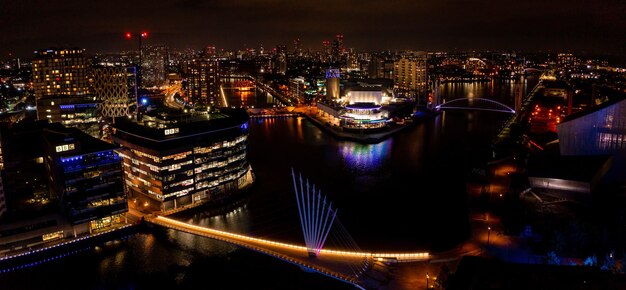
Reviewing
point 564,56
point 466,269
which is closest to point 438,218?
point 466,269

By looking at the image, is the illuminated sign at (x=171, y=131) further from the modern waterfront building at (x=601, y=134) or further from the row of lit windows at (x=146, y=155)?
the modern waterfront building at (x=601, y=134)

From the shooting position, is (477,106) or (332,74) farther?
(477,106)

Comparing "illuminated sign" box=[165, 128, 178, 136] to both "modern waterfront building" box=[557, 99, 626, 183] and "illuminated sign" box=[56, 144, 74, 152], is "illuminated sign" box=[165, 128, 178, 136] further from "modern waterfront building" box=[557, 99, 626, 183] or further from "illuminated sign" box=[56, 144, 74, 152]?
"modern waterfront building" box=[557, 99, 626, 183]

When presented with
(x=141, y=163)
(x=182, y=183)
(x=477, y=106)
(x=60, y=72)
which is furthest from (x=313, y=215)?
(x=477, y=106)

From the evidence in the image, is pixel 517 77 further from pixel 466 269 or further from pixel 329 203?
pixel 466 269

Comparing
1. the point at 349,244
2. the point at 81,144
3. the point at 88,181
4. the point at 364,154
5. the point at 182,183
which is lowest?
the point at 349,244

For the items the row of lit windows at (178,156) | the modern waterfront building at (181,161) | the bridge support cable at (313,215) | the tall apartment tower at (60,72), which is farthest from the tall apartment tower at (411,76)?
the row of lit windows at (178,156)

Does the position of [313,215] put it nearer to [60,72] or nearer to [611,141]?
[611,141]
